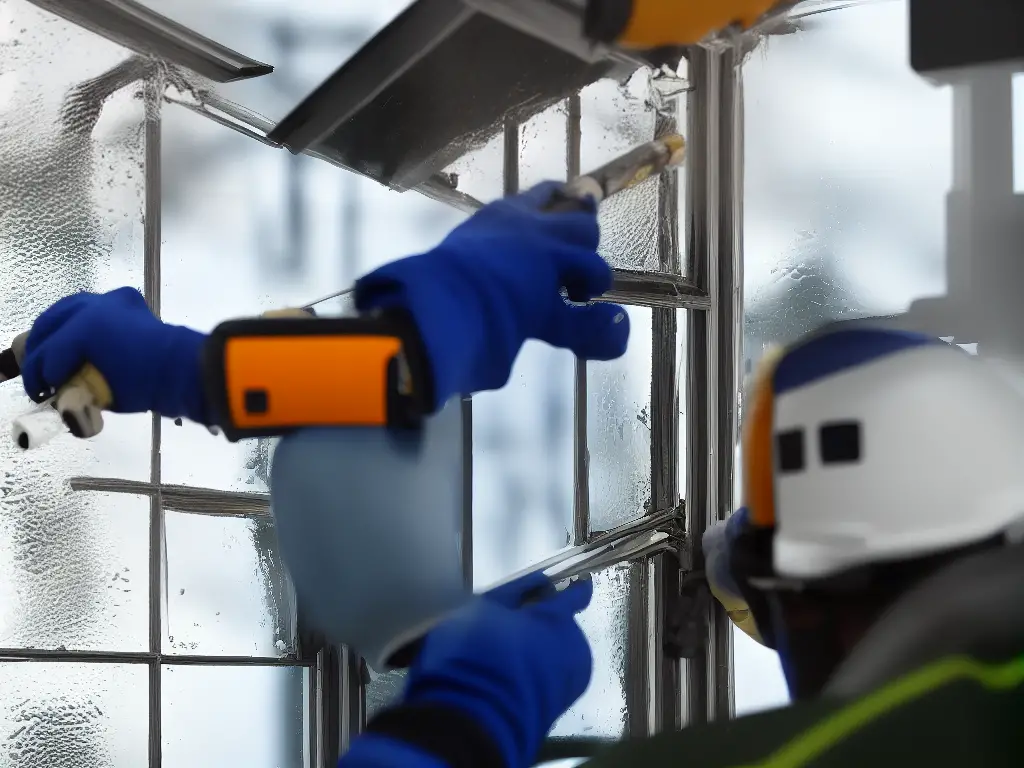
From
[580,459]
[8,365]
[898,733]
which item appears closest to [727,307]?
[580,459]

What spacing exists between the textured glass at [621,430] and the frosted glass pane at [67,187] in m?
0.23

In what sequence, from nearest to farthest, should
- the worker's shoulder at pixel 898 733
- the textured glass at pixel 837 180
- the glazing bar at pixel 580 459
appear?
the worker's shoulder at pixel 898 733, the textured glass at pixel 837 180, the glazing bar at pixel 580 459

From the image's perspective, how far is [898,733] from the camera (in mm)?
262

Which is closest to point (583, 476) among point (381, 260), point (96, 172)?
point (381, 260)

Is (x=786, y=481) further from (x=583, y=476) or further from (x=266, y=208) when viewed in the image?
(x=266, y=208)

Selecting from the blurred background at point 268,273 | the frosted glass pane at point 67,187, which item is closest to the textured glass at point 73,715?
the blurred background at point 268,273

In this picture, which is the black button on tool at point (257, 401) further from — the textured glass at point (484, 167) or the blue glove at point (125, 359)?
the textured glass at point (484, 167)

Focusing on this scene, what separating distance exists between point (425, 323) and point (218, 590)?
269mm

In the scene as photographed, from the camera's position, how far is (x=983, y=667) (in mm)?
272

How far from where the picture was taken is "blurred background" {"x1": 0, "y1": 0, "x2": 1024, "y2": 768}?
15.3 inches

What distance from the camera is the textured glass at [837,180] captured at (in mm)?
365

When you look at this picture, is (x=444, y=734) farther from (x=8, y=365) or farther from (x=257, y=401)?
(x=8, y=365)

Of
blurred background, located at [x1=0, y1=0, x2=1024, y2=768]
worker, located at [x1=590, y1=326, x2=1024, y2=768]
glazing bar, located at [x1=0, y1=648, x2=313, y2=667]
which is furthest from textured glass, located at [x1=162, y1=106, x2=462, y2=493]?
worker, located at [x1=590, y1=326, x2=1024, y2=768]

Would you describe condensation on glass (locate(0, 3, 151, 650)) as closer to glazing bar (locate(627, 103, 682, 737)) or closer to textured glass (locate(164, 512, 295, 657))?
textured glass (locate(164, 512, 295, 657))
